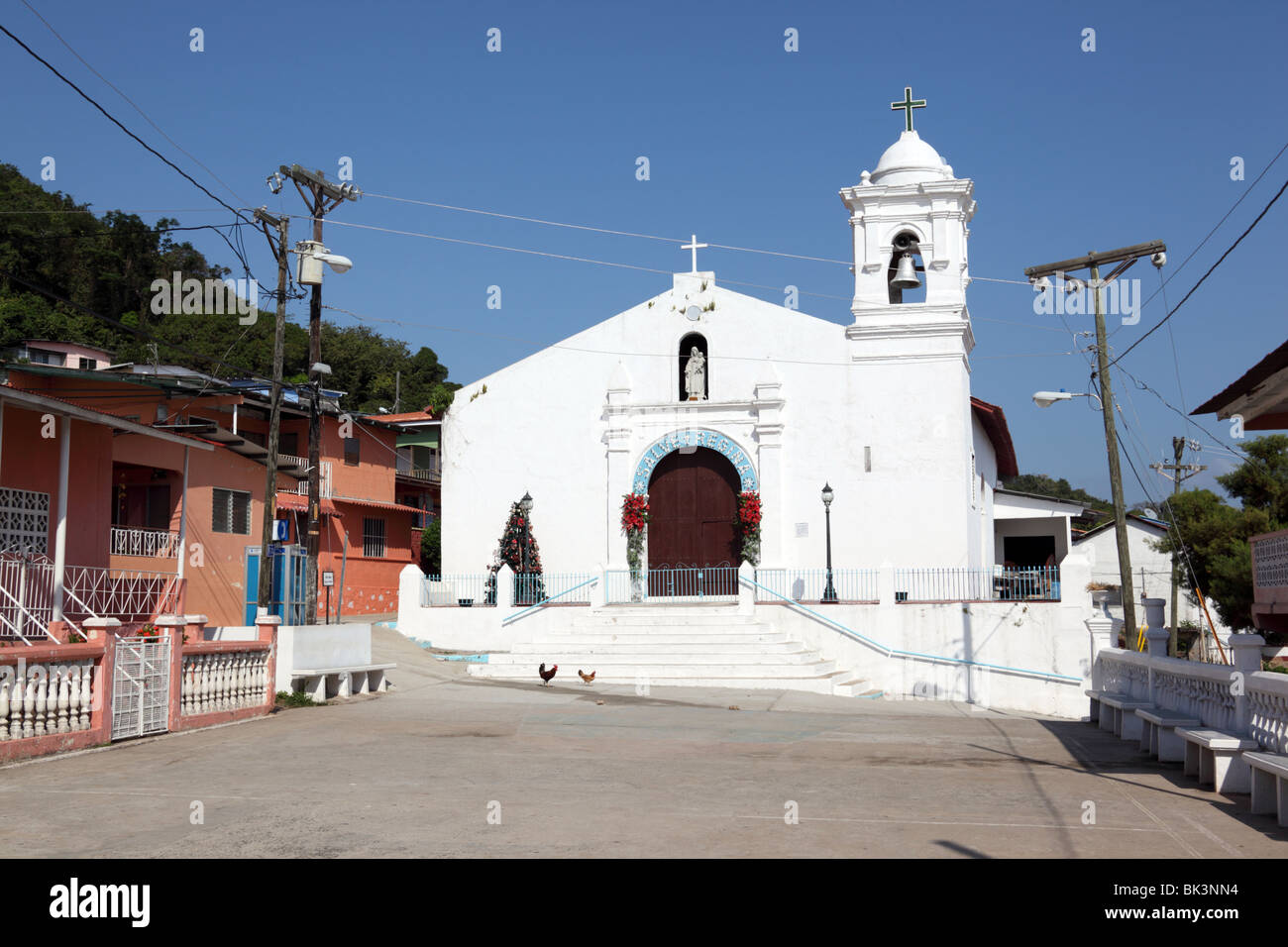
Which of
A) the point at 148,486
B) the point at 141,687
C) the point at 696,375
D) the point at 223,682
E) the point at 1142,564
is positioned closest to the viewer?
the point at 141,687

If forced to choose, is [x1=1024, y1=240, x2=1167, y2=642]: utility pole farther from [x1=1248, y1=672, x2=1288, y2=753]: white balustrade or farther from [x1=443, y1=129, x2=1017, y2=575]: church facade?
[x1=1248, y1=672, x2=1288, y2=753]: white balustrade

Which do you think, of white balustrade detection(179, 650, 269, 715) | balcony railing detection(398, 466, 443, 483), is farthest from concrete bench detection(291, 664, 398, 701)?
balcony railing detection(398, 466, 443, 483)

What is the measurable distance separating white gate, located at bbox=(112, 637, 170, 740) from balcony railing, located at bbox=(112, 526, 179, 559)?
19.2ft

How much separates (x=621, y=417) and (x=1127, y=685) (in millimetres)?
13836

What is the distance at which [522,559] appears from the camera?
83.4ft

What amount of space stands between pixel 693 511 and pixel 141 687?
14892mm

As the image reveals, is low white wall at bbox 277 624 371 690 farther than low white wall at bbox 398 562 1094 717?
No

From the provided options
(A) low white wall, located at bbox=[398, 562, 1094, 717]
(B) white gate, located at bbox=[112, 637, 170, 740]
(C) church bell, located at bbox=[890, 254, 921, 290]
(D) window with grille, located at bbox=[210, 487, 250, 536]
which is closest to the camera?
(B) white gate, located at bbox=[112, 637, 170, 740]

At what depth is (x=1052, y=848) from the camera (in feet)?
23.1

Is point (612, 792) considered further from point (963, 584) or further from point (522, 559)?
point (522, 559)

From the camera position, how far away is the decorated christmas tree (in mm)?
25250

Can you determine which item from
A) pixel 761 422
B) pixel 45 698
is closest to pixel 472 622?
pixel 761 422
